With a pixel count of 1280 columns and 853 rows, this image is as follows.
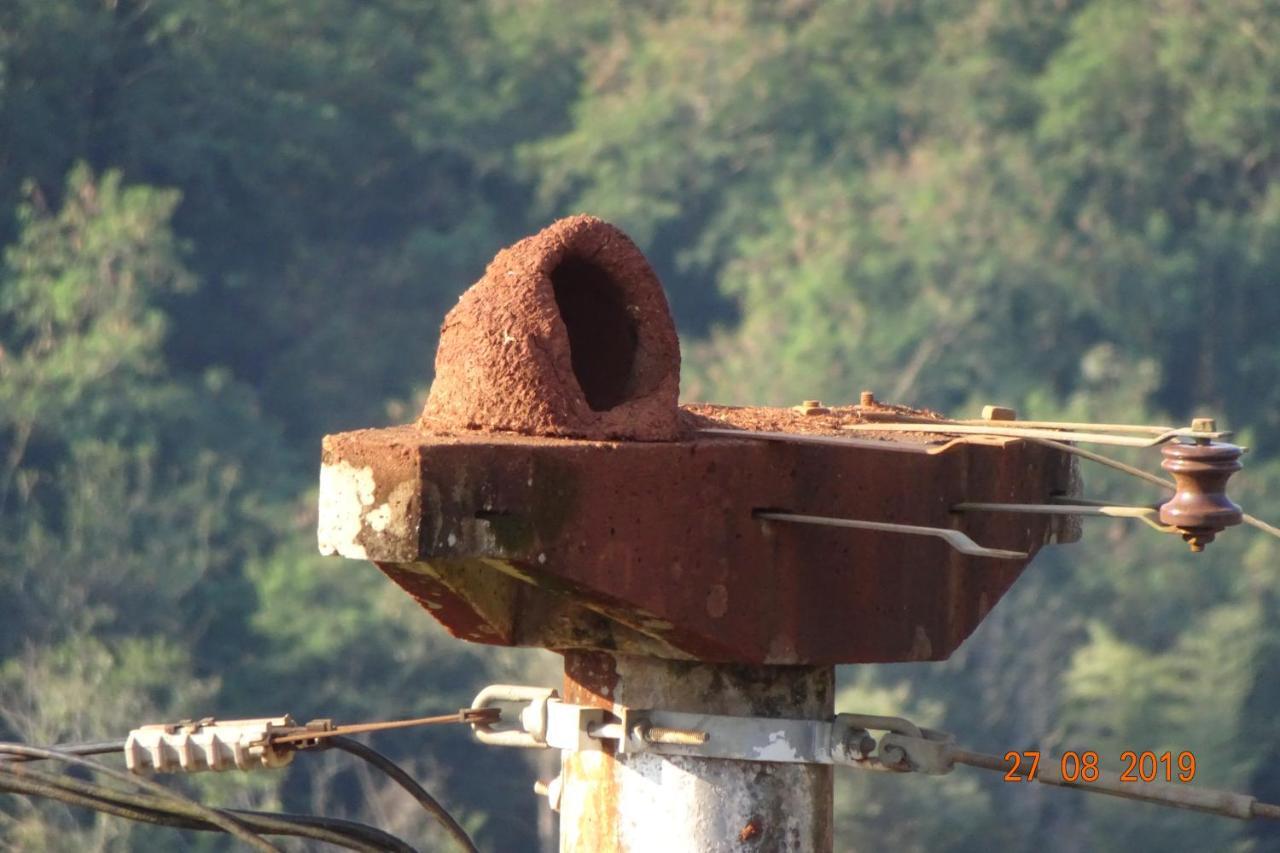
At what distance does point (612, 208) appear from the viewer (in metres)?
32.0

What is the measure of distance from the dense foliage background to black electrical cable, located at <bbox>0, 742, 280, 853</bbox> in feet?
55.0

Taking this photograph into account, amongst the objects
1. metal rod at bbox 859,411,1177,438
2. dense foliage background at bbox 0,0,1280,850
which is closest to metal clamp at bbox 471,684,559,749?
metal rod at bbox 859,411,1177,438

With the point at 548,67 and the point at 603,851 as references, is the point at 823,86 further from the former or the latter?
the point at 603,851

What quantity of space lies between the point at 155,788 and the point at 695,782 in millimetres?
907

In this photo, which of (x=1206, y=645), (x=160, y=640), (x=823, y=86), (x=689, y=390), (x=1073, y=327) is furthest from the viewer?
(x=823, y=86)

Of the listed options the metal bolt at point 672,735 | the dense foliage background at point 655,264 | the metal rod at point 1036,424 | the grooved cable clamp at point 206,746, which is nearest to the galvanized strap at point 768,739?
the metal bolt at point 672,735

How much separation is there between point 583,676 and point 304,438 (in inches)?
966

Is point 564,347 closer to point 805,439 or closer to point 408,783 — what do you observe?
point 805,439

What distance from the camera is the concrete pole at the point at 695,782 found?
414 cm

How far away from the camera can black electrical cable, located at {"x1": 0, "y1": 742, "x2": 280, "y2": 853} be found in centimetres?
407

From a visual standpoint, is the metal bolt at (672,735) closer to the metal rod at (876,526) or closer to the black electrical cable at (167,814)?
the metal rod at (876,526)

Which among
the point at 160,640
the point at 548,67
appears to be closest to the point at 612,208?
the point at 548,67

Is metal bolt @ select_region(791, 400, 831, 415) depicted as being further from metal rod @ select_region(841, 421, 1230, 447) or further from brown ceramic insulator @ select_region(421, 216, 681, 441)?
brown ceramic insulator @ select_region(421, 216, 681, 441)

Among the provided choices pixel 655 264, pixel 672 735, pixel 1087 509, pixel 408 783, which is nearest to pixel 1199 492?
pixel 1087 509
